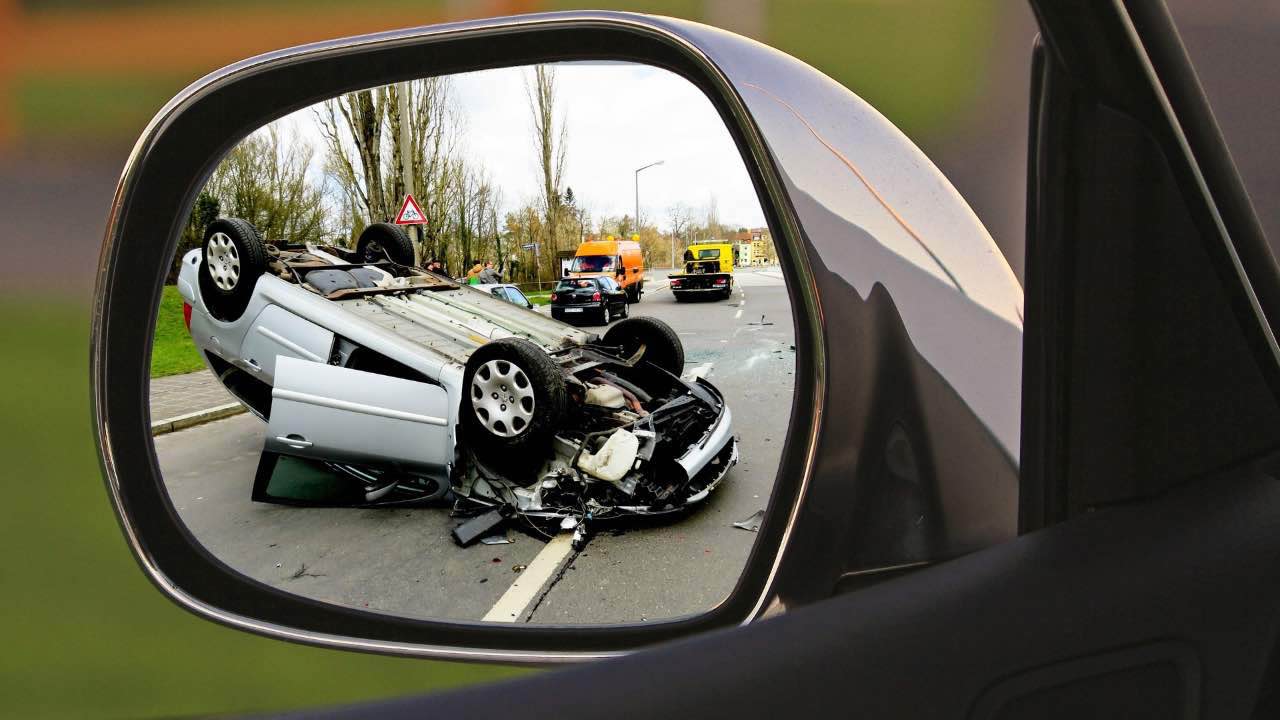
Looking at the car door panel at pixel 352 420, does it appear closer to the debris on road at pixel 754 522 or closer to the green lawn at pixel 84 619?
the green lawn at pixel 84 619

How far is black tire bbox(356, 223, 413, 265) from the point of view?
3.07 metres

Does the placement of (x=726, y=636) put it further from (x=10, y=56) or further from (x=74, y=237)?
(x=10, y=56)

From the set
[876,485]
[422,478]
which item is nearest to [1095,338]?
[876,485]

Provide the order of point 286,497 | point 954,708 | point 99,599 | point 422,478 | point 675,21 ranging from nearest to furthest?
point 954,708
point 675,21
point 99,599
point 286,497
point 422,478

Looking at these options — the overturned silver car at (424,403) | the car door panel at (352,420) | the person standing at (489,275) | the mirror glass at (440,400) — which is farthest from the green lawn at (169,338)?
the person standing at (489,275)

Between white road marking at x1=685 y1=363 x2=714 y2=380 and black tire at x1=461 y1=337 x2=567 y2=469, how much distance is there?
1585mm

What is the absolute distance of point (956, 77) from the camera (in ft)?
2.92

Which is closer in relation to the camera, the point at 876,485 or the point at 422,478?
the point at 876,485

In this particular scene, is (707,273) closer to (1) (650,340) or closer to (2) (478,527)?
(2) (478,527)

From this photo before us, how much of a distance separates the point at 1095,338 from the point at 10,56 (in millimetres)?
1399

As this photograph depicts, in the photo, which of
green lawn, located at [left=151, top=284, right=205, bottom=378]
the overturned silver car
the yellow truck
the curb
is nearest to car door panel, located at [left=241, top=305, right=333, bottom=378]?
the overturned silver car

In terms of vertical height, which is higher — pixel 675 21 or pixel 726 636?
pixel 675 21

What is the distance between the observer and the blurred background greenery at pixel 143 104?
0.87m

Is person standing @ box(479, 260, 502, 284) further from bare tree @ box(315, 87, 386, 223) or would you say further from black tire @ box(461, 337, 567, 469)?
bare tree @ box(315, 87, 386, 223)
